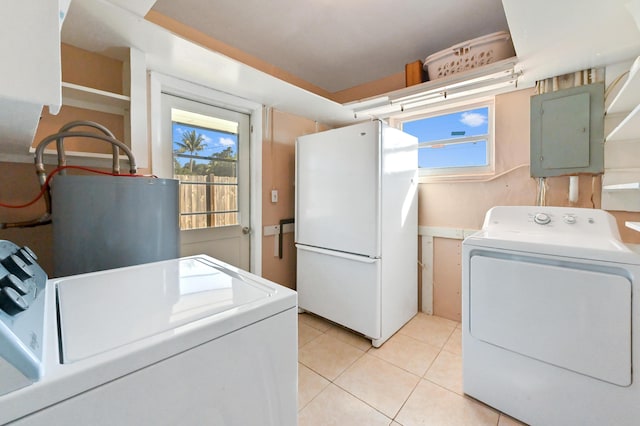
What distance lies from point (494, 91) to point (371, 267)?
5.87ft

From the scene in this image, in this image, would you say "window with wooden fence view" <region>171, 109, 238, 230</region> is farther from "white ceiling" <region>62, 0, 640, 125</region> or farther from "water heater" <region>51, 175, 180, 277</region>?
"water heater" <region>51, 175, 180, 277</region>

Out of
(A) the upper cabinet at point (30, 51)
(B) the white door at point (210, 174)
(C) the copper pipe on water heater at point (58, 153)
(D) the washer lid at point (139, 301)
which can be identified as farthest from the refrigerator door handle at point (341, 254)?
(A) the upper cabinet at point (30, 51)

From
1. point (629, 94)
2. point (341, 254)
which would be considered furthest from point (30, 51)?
point (629, 94)

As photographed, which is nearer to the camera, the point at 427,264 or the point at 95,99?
the point at 95,99

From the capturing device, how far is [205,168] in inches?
88.8

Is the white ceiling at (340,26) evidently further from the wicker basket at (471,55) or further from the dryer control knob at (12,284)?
the dryer control knob at (12,284)

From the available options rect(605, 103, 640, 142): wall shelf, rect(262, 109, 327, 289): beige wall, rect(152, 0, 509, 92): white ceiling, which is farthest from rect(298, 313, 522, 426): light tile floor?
rect(152, 0, 509, 92): white ceiling

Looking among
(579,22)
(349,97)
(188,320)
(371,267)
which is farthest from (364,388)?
(349,97)

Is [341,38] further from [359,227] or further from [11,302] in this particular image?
[11,302]

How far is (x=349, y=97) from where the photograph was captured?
318 cm

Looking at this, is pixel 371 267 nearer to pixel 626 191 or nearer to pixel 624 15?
pixel 626 191

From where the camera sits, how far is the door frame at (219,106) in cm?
Result: 186

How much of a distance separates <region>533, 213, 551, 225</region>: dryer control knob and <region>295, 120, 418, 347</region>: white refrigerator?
94 cm

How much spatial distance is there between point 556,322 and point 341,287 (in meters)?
1.43
